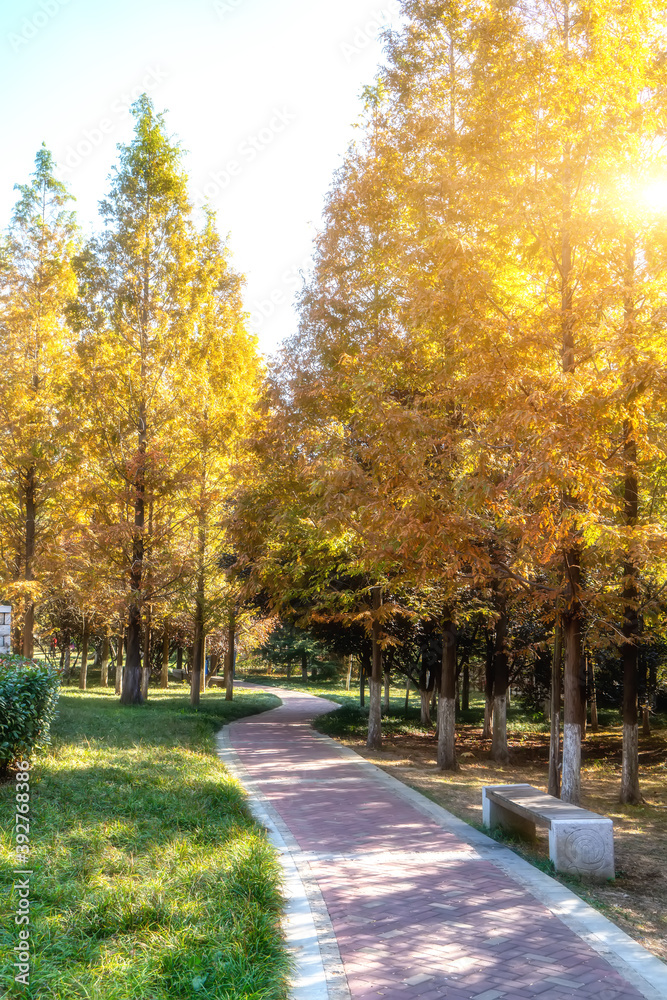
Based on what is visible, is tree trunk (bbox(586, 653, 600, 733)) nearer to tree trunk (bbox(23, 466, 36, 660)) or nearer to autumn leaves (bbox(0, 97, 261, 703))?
autumn leaves (bbox(0, 97, 261, 703))

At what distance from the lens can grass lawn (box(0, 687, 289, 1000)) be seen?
4.17 m

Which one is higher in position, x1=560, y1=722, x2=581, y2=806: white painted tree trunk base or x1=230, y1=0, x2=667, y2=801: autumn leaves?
x1=230, y1=0, x2=667, y2=801: autumn leaves

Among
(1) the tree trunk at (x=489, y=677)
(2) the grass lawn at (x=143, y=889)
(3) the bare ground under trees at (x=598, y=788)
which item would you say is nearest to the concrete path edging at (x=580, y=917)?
(3) the bare ground under trees at (x=598, y=788)

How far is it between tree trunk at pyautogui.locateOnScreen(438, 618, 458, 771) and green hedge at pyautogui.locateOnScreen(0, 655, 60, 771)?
7271mm

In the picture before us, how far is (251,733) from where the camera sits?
18.6 metres

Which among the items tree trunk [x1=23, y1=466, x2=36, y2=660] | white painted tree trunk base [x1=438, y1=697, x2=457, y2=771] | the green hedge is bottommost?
white painted tree trunk base [x1=438, y1=697, x2=457, y2=771]

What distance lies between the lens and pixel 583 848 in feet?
22.6

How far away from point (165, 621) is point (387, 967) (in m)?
24.7

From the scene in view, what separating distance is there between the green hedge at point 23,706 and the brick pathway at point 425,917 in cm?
309

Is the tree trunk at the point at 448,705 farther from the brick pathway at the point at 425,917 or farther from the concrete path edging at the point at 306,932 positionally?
the concrete path edging at the point at 306,932

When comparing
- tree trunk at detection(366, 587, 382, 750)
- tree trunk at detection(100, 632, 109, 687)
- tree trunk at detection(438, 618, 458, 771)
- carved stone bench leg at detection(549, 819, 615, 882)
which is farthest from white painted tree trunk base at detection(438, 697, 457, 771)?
tree trunk at detection(100, 632, 109, 687)

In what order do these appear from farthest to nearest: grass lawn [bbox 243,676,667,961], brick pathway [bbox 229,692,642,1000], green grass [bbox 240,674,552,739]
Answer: green grass [bbox 240,674,552,739]
grass lawn [bbox 243,676,667,961]
brick pathway [bbox 229,692,642,1000]

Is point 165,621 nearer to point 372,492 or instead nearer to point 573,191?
point 372,492

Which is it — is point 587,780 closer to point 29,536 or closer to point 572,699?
point 572,699
